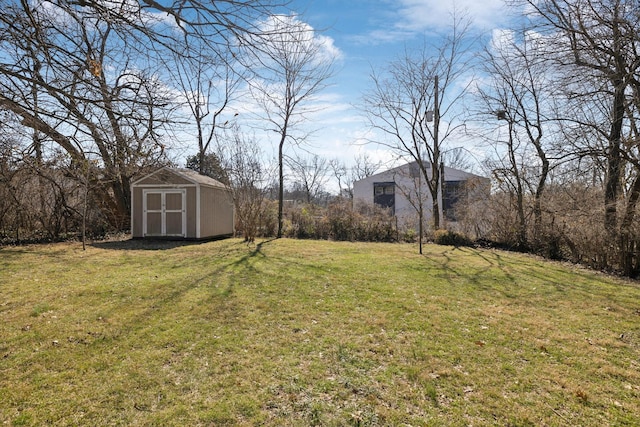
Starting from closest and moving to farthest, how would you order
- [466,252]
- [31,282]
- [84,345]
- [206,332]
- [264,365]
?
[264,365]
[84,345]
[206,332]
[31,282]
[466,252]

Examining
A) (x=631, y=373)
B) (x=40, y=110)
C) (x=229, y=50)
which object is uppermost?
(x=229, y=50)

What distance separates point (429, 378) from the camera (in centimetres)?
278

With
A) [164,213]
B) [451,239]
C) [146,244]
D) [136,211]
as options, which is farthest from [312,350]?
[136,211]

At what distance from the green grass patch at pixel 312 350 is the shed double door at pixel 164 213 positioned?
583cm

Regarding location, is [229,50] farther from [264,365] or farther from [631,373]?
[631,373]

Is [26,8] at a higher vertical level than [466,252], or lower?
higher

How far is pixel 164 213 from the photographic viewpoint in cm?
1224

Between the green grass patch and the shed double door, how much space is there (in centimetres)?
583

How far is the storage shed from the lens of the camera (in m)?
12.0

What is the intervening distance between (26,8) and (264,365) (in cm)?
369

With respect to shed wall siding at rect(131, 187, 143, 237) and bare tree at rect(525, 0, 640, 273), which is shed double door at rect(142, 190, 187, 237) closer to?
shed wall siding at rect(131, 187, 143, 237)

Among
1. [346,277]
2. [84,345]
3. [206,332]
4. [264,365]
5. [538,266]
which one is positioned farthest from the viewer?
[538,266]

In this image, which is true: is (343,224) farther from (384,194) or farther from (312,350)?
(384,194)

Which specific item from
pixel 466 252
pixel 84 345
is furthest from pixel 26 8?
pixel 466 252
